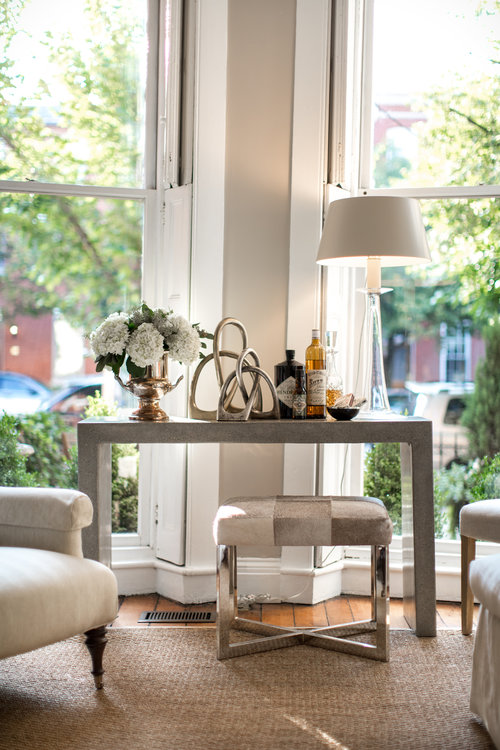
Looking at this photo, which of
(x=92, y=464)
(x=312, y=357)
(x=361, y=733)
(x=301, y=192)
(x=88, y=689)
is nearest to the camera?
(x=361, y=733)

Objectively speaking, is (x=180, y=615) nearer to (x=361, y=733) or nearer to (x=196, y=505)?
(x=196, y=505)

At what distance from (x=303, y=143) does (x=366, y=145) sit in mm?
359

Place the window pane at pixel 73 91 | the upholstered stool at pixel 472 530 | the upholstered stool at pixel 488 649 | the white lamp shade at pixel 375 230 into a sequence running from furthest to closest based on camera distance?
the window pane at pixel 73 91 → the white lamp shade at pixel 375 230 → the upholstered stool at pixel 472 530 → the upholstered stool at pixel 488 649

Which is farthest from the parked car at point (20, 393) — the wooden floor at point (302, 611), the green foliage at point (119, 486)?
the wooden floor at point (302, 611)

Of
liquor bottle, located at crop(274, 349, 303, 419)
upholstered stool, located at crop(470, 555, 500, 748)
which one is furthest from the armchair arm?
upholstered stool, located at crop(470, 555, 500, 748)

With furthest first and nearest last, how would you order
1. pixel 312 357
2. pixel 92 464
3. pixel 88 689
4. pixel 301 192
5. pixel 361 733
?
1. pixel 301 192
2. pixel 312 357
3. pixel 92 464
4. pixel 88 689
5. pixel 361 733

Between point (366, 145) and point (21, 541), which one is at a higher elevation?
point (366, 145)

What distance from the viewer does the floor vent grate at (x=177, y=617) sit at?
315cm

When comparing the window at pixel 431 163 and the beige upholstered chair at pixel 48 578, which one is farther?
the window at pixel 431 163

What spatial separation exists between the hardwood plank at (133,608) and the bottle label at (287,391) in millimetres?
973

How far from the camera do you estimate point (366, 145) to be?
360 centimetres

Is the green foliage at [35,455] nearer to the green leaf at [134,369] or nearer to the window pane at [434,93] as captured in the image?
the green leaf at [134,369]

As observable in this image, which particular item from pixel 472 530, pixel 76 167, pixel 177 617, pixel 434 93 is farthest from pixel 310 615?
pixel 434 93

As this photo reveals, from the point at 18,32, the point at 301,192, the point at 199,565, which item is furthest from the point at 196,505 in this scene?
the point at 18,32
